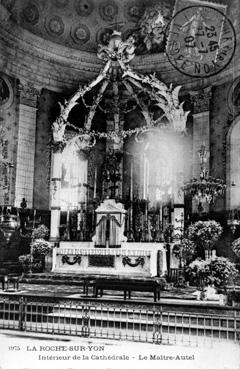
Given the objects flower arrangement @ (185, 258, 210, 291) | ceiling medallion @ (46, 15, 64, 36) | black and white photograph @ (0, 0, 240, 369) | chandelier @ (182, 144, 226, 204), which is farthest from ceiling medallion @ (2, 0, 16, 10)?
flower arrangement @ (185, 258, 210, 291)

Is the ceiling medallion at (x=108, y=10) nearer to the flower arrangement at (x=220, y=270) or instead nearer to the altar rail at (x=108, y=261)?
the altar rail at (x=108, y=261)

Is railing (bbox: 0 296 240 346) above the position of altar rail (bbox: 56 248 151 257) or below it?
below

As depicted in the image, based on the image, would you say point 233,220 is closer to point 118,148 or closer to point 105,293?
point 105,293

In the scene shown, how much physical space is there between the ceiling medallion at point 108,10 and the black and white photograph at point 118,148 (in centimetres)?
4

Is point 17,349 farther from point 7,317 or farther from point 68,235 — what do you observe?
point 68,235

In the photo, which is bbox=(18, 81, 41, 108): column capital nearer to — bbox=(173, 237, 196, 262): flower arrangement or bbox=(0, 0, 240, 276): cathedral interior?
bbox=(0, 0, 240, 276): cathedral interior

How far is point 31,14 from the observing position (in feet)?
54.7

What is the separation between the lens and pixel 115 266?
45.3 feet

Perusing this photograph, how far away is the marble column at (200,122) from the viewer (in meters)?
16.1

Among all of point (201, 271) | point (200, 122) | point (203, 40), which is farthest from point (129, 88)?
point (201, 271)

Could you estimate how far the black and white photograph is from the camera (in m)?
13.6

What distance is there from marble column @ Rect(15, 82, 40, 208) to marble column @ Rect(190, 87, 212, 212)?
217 inches

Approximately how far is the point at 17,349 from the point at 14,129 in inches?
401

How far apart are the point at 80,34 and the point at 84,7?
3.15 feet
